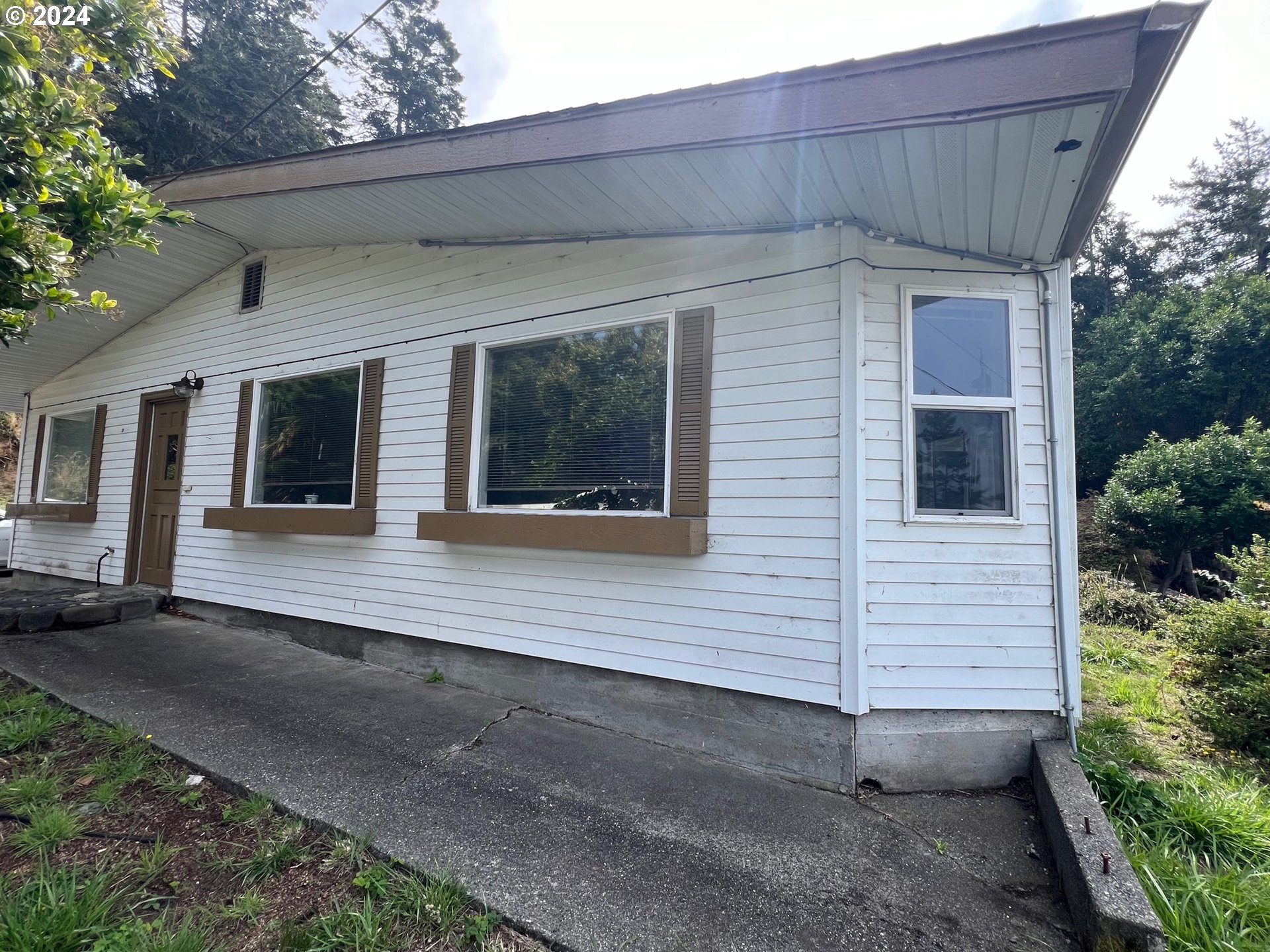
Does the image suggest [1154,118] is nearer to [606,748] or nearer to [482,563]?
[606,748]

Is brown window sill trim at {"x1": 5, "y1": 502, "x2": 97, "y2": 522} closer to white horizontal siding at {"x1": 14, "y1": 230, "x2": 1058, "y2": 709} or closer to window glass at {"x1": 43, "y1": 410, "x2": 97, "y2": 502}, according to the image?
window glass at {"x1": 43, "y1": 410, "x2": 97, "y2": 502}

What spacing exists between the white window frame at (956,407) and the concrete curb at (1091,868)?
1.15m

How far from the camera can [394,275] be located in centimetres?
489

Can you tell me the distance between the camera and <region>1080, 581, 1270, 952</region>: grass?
77.3 inches

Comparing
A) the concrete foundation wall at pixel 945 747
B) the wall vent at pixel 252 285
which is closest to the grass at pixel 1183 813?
the concrete foundation wall at pixel 945 747

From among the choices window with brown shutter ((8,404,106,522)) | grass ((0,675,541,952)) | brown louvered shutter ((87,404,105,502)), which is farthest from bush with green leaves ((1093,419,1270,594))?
window with brown shutter ((8,404,106,522))

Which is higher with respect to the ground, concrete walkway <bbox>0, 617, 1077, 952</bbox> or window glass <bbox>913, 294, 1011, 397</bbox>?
window glass <bbox>913, 294, 1011, 397</bbox>

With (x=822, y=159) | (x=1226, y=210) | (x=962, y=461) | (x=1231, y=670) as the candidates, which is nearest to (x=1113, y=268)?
(x=1226, y=210)

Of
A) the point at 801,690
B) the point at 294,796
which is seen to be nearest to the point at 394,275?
the point at 294,796

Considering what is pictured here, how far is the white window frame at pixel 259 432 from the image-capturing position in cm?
489

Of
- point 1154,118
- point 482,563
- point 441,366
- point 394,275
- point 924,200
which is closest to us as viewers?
point 1154,118

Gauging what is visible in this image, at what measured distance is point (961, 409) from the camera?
308 centimetres

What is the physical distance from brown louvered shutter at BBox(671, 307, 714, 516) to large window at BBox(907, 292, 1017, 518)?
106 centimetres

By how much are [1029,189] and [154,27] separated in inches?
155
